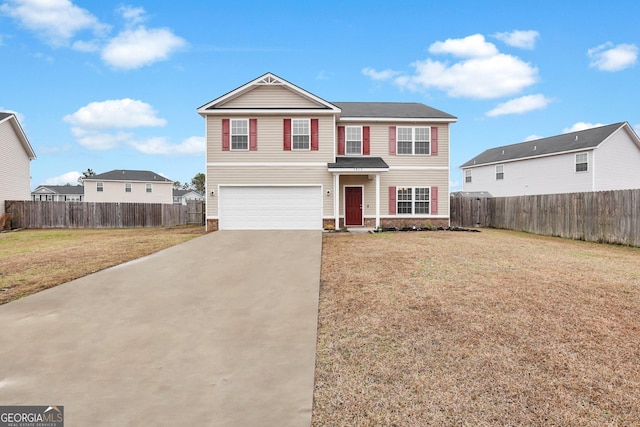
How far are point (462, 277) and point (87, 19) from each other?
21233mm

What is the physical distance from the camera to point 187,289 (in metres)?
7.40

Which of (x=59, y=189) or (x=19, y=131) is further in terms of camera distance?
(x=59, y=189)

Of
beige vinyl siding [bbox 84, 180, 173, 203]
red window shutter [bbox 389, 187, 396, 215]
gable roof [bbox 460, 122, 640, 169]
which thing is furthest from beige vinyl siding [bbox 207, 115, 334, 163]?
beige vinyl siding [bbox 84, 180, 173, 203]

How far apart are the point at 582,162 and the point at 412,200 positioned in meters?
14.6

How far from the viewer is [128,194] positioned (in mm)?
42219

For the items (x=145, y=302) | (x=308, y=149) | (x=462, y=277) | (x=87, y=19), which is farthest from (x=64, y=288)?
(x=87, y=19)

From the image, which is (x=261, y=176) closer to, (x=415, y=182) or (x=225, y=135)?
(x=225, y=135)

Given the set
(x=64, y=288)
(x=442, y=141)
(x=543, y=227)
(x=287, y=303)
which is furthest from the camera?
(x=442, y=141)

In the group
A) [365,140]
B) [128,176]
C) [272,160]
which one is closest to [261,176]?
[272,160]

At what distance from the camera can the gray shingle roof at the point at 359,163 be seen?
17641 millimetres

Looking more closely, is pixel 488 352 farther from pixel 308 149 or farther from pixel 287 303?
pixel 308 149

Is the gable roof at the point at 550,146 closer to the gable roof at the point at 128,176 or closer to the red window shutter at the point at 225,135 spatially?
the red window shutter at the point at 225,135

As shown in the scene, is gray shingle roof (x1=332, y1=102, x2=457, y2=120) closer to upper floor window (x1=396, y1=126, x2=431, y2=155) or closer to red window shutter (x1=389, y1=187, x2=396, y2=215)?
A: upper floor window (x1=396, y1=126, x2=431, y2=155)

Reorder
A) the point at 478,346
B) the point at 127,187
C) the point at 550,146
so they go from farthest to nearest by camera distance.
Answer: the point at 127,187 → the point at 550,146 → the point at 478,346
